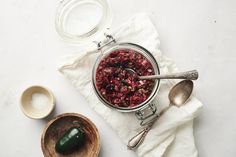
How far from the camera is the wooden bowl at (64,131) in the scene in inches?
52.4

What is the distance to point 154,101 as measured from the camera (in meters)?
1.35

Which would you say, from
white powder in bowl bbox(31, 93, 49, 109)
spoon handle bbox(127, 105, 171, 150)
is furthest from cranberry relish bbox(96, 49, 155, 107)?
white powder in bowl bbox(31, 93, 49, 109)

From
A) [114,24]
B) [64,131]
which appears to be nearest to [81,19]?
[114,24]

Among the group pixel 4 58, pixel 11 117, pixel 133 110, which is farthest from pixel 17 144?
pixel 133 110

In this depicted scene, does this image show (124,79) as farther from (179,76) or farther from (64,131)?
(64,131)

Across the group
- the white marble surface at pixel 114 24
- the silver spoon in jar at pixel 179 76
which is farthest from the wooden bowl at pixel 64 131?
the silver spoon in jar at pixel 179 76

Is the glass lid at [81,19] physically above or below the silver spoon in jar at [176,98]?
above

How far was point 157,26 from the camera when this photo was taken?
4.58 ft

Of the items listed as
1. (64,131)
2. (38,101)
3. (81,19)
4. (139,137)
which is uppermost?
(81,19)

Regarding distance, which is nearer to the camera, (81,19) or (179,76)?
(179,76)

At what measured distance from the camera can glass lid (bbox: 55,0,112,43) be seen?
1.35 metres

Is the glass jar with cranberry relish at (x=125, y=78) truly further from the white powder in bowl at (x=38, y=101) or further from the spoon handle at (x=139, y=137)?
the white powder in bowl at (x=38, y=101)

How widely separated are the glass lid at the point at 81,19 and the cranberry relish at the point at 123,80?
126 millimetres

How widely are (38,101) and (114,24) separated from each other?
1.20ft
